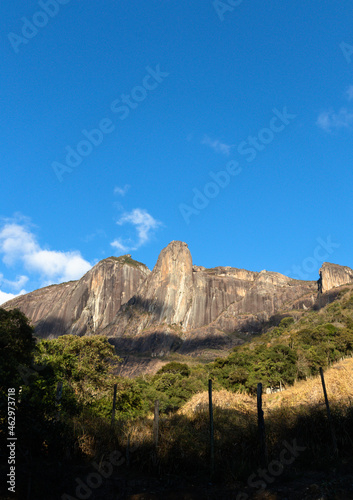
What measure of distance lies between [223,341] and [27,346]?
112836 mm

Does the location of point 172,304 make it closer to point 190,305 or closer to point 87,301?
point 190,305

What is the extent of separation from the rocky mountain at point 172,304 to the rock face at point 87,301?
1.55ft

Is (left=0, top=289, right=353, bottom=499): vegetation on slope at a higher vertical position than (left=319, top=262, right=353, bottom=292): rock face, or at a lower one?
lower

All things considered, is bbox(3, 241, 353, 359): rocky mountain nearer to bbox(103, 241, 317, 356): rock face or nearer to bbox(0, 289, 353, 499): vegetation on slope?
bbox(103, 241, 317, 356): rock face

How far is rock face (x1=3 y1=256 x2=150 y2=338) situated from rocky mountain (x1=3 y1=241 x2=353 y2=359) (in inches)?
18.6

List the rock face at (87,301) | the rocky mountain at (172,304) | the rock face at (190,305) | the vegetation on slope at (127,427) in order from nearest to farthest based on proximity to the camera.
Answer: the vegetation on slope at (127,427) < the rock face at (190,305) < the rocky mountain at (172,304) < the rock face at (87,301)

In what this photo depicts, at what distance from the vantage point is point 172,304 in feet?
508

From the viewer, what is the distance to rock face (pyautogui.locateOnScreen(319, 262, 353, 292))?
144m

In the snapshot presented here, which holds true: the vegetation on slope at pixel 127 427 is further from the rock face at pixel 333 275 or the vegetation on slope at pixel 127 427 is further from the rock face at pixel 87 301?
the rock face at pixel 87 301

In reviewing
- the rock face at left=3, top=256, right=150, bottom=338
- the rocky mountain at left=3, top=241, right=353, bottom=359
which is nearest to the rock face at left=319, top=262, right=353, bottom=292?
the rocky mountain at left=3, top=241, right=353, bottom=359

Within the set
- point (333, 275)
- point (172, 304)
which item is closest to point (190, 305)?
point (172, 304)

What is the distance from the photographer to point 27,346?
2700cm

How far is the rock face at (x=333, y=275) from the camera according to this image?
144075mm

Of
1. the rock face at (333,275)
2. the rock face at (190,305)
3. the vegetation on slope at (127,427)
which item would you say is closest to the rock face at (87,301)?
the rock face at (190,305)
